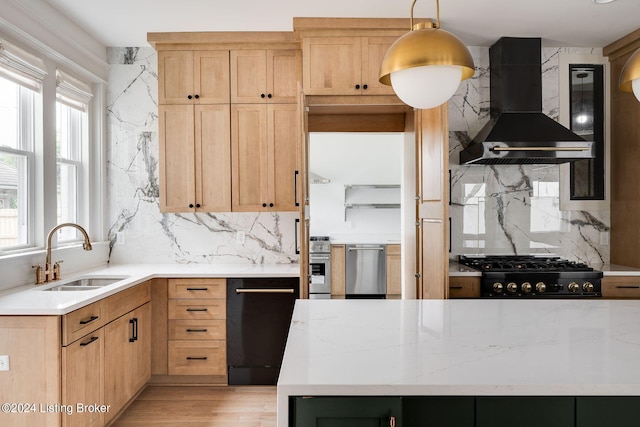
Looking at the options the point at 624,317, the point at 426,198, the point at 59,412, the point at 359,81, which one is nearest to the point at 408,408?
the point at 624,317

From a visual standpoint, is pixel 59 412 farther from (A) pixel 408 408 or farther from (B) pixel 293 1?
(B) pixel 293 1

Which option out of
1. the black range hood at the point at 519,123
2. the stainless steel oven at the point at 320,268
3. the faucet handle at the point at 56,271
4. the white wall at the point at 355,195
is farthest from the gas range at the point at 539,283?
the white wall at the point at 355,195

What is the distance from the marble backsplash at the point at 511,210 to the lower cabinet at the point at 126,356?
2.46m

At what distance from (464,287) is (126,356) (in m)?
2.26

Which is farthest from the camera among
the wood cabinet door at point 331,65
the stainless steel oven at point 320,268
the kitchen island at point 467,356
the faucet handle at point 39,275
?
the stainless steel oven at point 320,268

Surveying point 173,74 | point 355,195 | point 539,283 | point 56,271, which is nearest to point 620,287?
point 539,283

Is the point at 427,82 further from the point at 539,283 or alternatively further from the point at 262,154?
the point at 262,154

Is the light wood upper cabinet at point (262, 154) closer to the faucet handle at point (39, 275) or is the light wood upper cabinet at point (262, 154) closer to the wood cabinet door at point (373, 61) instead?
the wood cabinet door at point (373, 61)

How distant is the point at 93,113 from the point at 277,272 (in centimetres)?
202

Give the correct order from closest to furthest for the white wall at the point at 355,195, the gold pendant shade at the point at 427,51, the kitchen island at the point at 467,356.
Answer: the kitchen island at the point at 467,356
the gold pendant shade at the point at 427,51
the white wall at the point at 355,195

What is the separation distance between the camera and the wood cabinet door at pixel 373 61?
126 inches

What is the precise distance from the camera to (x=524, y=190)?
3.66 metres

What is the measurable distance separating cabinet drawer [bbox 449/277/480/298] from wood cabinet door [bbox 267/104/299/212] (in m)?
1.31

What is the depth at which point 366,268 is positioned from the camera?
616 centimetres
